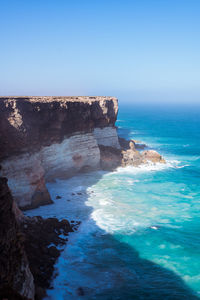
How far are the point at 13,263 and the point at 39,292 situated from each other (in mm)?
3800

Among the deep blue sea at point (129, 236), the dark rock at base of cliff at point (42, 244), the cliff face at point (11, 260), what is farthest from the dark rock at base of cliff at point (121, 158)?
the cliff face at point (11, 260)

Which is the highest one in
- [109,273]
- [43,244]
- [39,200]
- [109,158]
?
[109,158]

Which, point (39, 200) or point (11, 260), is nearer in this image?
point (11, 260)

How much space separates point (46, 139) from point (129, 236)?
13.8 meters

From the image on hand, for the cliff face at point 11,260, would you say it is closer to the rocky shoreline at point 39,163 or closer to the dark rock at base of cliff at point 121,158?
the rocky shoreline at point 39,163

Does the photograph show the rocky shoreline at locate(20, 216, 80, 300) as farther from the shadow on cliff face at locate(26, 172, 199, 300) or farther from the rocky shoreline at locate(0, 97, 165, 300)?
the shadow on cliff face at locate(26, 172, 199, 300)

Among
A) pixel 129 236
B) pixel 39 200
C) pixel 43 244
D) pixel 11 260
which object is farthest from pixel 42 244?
pixel 11 260

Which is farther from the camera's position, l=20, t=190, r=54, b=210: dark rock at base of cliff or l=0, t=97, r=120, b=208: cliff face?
l=20, t=190, r=54, b=210: dark rock at base of cliff

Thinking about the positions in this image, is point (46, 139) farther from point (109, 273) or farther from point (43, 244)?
point (109, 273)

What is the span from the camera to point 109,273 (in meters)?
15.7

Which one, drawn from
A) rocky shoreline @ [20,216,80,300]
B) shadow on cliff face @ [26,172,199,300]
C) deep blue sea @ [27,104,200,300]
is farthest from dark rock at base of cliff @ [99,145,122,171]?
rocky shoreline @ [20,216,80,300]

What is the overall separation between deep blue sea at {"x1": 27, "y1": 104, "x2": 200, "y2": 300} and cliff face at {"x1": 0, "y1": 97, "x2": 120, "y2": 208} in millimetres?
1829

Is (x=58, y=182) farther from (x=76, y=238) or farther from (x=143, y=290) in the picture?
(x=143, y=290)

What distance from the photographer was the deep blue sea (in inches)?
583
